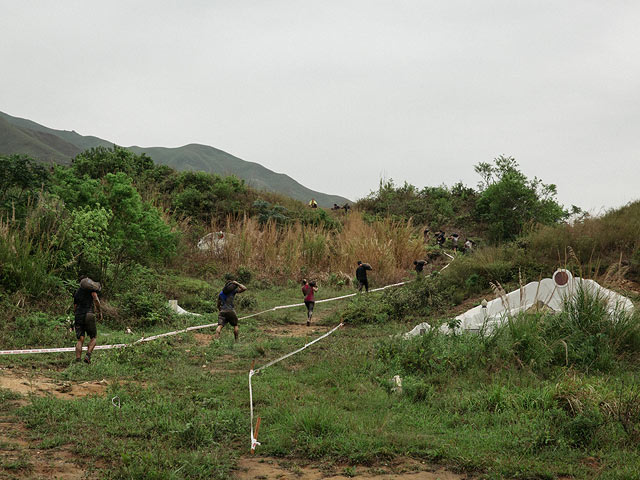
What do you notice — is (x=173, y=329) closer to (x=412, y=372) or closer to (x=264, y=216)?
(x=412, y=372)

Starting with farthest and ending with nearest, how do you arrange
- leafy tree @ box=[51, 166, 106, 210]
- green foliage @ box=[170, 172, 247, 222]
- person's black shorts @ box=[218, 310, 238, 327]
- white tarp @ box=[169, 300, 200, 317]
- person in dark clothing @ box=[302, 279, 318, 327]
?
green foliage @ box=[170, 172, 247, 222]
leafy tree @ box=[51, 166, 106, 210]
person in dark clothing @ box=[302, 279, 318, 327]
white tarp @ box=[169, 300, 200, 317]
person's black shorts @ box=[218, 310, 238, 327]

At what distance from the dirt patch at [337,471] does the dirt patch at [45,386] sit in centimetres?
281

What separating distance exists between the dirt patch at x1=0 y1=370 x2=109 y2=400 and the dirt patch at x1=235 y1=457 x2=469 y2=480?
2810 mm

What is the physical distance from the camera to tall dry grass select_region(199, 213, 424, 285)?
1923 cm

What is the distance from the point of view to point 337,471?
4.45 metres

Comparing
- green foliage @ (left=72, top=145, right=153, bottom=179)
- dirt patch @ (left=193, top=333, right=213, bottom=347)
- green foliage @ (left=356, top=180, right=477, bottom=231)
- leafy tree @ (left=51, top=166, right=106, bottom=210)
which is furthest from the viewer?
green foliage @ (left=356, top=180, right=477, bottom=231)

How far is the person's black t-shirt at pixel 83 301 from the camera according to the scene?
7.86 meters

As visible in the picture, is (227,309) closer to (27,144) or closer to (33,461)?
(33,461)

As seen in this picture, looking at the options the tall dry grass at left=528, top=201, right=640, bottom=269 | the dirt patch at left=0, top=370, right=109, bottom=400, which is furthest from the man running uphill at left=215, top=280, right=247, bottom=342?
the tall dry grass at left=528, top=201, right=640, bottom=269

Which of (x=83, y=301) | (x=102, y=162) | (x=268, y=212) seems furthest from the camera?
(x=268, y=212)

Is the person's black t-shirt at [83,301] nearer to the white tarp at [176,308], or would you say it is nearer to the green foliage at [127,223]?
the white tarp at [176,308]

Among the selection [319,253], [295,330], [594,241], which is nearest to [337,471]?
[295,330]

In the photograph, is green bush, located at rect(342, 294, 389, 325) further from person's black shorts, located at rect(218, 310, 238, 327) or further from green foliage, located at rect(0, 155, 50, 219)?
green foliage, located at rect(0, 155, 50, 219)

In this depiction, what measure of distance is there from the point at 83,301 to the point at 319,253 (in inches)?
522
